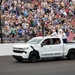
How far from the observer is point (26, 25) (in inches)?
1105

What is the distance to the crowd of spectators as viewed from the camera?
27.2 metres

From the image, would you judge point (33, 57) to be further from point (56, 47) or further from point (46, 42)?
point (56, 47)

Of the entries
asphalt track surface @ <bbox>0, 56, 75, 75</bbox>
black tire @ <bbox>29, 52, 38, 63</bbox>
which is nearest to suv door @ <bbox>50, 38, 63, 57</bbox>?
black tire @ <bbox>29, 52, 38, 63</bbox>

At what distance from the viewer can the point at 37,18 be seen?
29328 mm

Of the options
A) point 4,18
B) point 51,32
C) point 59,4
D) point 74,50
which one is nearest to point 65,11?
point 59,4

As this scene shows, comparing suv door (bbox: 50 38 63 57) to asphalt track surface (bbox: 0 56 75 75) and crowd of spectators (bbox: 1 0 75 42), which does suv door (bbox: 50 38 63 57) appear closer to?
asphalt track surface (bbox: 0 56 75 75)

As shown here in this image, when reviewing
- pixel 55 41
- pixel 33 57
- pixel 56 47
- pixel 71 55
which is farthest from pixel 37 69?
pixel 71 55

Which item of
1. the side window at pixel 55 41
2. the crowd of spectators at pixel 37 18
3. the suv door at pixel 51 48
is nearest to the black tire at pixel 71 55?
the suv door at pixel 51 48

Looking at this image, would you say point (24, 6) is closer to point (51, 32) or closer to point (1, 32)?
point (51, 32)

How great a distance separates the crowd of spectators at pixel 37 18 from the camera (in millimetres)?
27178

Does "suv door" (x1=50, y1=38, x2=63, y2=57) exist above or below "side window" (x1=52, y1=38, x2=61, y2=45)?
below

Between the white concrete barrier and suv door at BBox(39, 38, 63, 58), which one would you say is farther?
the white concrete barrier

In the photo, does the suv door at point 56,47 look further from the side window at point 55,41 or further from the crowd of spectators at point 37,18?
the crowd of spectators at point 37,18

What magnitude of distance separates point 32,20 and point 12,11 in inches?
88.4
